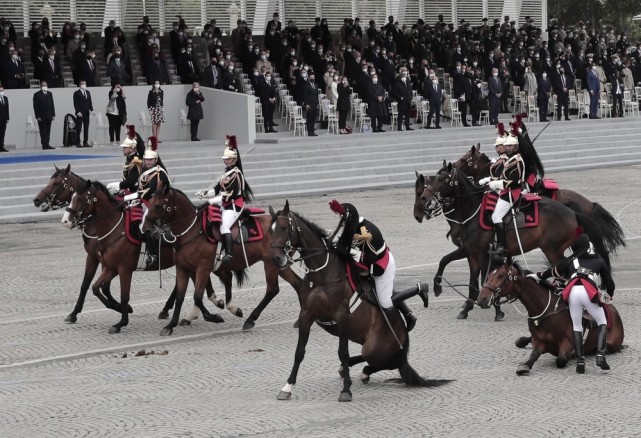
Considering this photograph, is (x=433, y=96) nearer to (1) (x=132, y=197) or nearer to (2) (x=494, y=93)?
(2) (x=494, y=93)

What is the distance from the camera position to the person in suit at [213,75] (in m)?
39.5

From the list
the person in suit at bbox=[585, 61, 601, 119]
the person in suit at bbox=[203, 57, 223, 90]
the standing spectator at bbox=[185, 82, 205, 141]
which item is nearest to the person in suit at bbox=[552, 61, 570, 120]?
the person in suit at bbox=[585, 61, 601, 119]

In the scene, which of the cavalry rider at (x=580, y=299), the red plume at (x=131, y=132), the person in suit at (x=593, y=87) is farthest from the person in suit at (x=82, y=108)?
the cavalry rider at (x=580, y=299)

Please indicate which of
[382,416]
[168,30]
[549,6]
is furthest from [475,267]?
[549,6]

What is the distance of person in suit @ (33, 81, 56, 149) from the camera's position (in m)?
35.3

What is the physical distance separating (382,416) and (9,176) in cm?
2065

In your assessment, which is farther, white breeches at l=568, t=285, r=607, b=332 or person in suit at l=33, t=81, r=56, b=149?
person in suit at l=33, t=81, r=56, b=149

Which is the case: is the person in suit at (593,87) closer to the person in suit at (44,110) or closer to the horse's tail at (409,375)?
the person in suit at (44,110)

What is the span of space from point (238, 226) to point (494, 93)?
96.3 ft

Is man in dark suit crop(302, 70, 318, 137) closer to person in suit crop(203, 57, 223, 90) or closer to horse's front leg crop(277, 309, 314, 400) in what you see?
person in suit crop(203, 57, 223, 90)

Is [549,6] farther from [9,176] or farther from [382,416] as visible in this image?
[382,416]

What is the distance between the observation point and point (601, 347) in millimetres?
12875

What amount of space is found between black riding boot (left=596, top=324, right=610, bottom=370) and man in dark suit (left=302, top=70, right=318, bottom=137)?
27343 millimetres

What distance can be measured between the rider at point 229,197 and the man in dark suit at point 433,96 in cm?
2646
